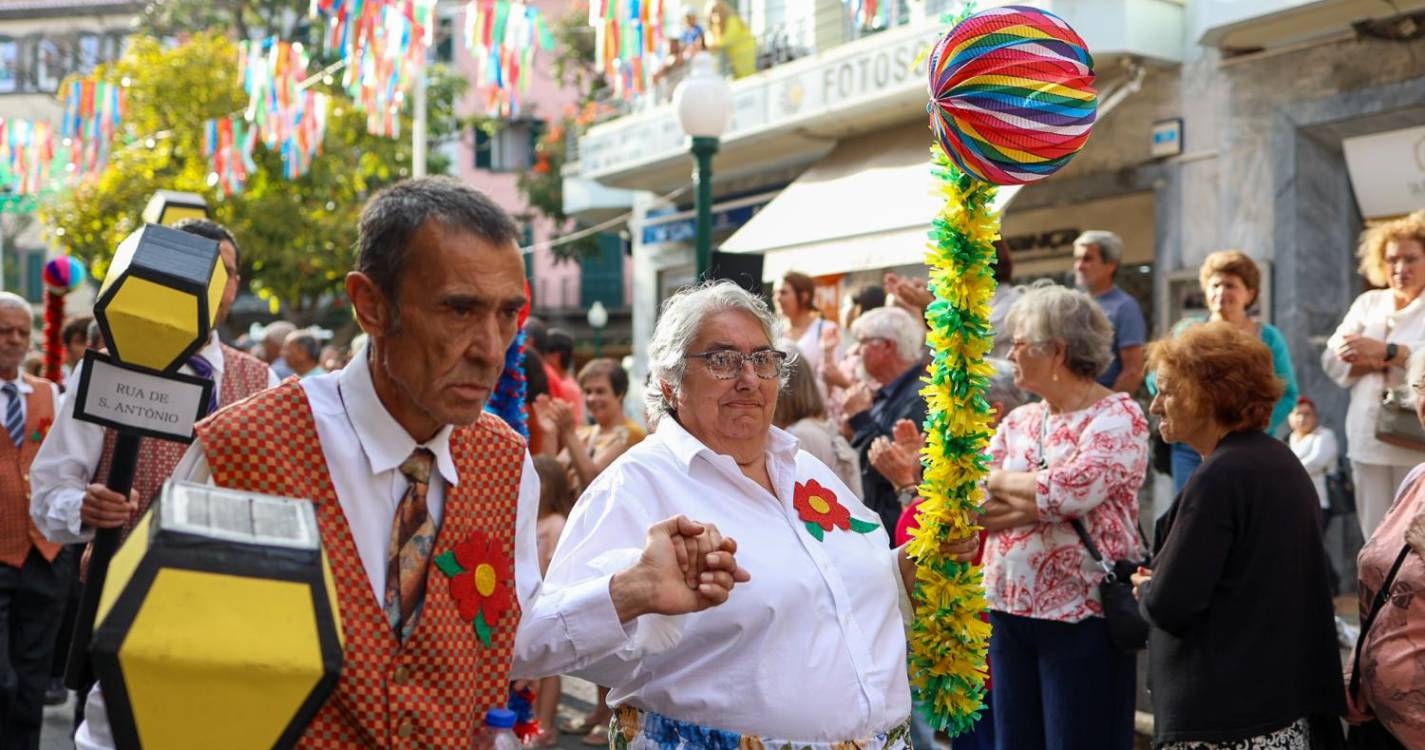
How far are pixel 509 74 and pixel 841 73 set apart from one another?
3.44m

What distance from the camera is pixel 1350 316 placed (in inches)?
276

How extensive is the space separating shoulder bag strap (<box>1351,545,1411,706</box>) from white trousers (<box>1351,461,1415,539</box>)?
257cm

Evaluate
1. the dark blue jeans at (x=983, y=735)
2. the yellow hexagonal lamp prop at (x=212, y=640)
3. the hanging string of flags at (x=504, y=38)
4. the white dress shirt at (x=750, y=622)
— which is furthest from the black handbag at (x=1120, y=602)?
the hanging string of flags at (x=504, y=38)

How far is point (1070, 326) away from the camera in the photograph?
16.6 ft

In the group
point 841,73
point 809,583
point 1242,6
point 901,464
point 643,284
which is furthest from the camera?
point 643,284

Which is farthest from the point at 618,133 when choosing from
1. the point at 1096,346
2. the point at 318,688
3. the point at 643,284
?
the point at 318,688

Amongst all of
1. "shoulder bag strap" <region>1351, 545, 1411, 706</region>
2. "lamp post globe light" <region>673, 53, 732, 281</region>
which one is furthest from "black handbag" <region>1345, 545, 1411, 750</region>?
"lamp post globe light" <region>673, 53, 732, 281</region>

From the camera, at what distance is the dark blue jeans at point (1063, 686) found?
488 centimetres

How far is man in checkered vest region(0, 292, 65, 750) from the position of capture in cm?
623

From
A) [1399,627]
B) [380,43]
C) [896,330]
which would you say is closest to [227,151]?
[380,43]

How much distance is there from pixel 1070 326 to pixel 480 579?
3116 mm

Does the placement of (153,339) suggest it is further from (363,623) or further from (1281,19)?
(1281,19)

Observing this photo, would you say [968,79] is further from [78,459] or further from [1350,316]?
[1350,316]

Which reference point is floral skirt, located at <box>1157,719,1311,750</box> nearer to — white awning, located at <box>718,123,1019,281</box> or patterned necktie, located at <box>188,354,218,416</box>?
patterned necktie, located at <box>188,354,218,416</box>
